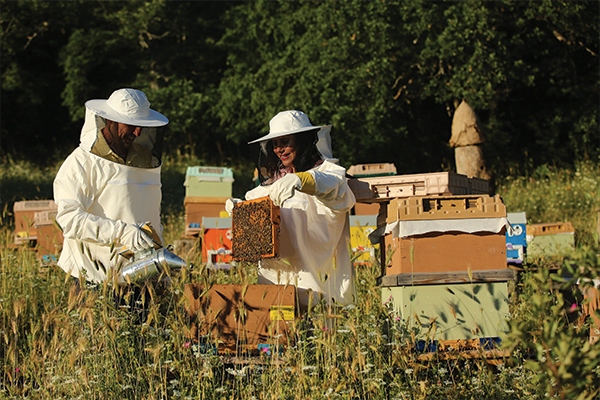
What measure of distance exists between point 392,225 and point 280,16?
13.8m

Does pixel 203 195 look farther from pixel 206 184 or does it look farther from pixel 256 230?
pixel 256 230

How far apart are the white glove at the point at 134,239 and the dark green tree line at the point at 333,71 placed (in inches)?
369

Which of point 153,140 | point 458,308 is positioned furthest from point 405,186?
point 153,140

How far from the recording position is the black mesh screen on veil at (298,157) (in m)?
3.79

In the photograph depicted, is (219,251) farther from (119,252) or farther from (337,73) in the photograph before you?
(337,73)

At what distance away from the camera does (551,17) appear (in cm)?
1321

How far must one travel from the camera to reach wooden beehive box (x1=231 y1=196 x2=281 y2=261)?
321 centimetres

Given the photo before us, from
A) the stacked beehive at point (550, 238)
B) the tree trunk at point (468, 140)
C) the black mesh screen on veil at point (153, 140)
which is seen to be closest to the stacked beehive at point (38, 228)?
the black mesh screen on veil at point (153, 140)

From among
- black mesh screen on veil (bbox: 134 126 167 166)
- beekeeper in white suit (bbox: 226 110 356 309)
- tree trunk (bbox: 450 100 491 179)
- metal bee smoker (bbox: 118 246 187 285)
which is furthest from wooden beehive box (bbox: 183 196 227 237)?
tree trunk (bbox: 450 100 491 179)

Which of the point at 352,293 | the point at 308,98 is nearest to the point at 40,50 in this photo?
the point at 308,98

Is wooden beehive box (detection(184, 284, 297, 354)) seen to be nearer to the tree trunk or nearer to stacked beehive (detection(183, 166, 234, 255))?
stacked beehive (detection(183, 166, 234, 255))

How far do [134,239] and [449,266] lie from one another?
198cm

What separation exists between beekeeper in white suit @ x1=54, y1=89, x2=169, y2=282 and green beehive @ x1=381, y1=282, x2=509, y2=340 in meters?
1.72

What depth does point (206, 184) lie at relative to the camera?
794 cm
